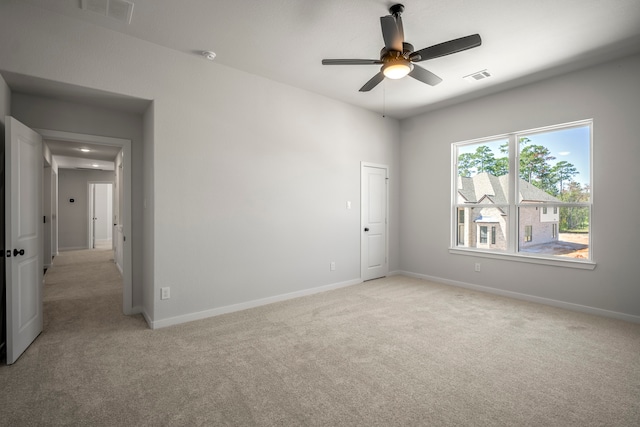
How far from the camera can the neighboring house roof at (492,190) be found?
432 cm

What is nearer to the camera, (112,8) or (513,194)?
(112,8)

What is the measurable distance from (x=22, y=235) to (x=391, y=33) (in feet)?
11.7

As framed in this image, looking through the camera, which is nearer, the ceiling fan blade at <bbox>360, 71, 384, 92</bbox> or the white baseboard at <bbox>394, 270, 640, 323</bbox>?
the ceiling fan blade at <bbox>360, 71, 384, 92</bbox>

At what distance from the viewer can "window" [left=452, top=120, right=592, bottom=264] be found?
3.94 meters

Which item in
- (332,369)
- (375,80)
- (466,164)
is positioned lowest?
(332,369)

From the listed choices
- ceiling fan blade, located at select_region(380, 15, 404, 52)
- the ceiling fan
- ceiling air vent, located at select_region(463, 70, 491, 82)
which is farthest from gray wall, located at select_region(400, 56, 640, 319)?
ceiling fan blade, located at select_region(380, 15, 404, 52)

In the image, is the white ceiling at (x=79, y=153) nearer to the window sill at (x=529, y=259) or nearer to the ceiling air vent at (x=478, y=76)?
the ceiling air vent at (x=478, y=76)

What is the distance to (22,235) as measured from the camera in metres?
2.64

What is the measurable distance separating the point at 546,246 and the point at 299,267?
11.5 feet

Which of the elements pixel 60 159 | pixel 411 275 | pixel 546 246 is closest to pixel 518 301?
pixel 546 246

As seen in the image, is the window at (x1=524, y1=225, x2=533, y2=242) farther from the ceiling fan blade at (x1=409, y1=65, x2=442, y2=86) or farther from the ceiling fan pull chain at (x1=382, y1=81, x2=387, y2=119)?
the ceiling fan pull chain at (x1=382, y1=81, x2=387, y2=119)

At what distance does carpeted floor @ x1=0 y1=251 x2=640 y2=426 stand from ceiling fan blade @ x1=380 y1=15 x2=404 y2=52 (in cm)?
267

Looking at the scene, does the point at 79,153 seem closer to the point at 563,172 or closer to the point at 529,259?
the point at 529,259

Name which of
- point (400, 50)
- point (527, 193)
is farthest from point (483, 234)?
point (400, 50)
